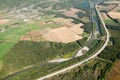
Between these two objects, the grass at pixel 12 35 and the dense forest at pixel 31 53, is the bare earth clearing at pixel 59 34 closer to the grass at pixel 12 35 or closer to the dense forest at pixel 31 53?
the grass at pixel 12 35

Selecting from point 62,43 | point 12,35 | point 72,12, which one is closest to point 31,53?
point 62,43

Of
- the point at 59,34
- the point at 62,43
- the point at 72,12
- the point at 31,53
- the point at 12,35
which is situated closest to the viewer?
the point at 31,53

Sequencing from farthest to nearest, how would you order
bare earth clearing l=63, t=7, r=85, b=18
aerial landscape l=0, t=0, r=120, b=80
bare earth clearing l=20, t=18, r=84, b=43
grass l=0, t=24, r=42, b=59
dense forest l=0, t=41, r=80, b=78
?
1. bare earth clearing l=63, t=7, r=85, b=18
2. bare earth clearing l=20, t=18, r=84, b=43
3. grass l=0, t=24, r=42, b=59
4. dense forest l=0, t=41, r=80, b=78
5. aerial landscape l=0, t=0, r=120, b=80

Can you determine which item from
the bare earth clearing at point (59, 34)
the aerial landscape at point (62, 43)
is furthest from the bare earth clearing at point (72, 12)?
the bare earth clearing at point (59, 34)

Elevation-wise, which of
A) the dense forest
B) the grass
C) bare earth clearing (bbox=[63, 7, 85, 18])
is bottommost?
bare earth clearing (bbox=[63, 7, 85, 18])

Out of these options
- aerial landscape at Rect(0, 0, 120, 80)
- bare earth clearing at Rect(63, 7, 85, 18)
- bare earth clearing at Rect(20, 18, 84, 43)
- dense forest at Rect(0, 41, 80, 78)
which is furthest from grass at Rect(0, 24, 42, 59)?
bare earth clearing at Rect(63, 7, 85, 18)

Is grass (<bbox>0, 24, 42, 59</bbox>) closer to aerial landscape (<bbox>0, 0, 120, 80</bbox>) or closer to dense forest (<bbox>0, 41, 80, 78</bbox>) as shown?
aerial landscape (<bbox>0, 0, 120, 80</bbox>)

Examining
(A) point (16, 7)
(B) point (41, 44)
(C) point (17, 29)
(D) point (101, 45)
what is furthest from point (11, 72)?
(A) point (16, 7)

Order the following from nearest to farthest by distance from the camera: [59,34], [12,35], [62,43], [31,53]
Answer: [31,53], [62,43], [59,34], [12,35]

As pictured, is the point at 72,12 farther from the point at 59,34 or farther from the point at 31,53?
the point at 31,53
